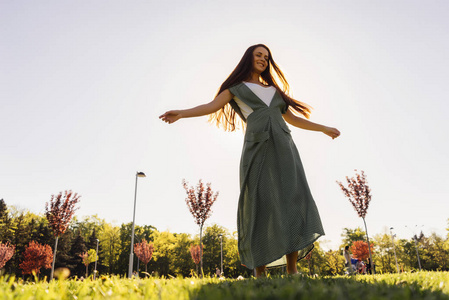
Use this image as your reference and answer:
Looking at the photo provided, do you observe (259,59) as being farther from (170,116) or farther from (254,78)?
(170,116)

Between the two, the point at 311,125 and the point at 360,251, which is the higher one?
the point at 311,125

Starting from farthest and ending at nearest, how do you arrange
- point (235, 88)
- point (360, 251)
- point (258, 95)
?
point (360, 251)
point (235, 88)
point (258, 95)

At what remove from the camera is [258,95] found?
3.69 meters

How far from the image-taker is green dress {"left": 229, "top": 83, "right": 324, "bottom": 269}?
2.96 m

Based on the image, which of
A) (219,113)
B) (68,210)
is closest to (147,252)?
(68,210)

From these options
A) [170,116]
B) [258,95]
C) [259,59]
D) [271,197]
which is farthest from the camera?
[259,59]

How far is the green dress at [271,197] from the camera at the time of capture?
296cm

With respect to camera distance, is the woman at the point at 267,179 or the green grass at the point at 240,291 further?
the woman at the point at 267,179

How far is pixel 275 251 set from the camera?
9.63 ft

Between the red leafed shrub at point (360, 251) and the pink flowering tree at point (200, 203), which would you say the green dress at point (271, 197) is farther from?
the red leafed shrub at point (360, 251)

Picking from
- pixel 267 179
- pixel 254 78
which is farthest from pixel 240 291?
pixel 254 78

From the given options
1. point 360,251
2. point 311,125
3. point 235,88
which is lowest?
point 360,251

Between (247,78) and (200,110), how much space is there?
96cm

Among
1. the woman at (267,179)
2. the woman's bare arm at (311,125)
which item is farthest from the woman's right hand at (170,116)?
the woman's bare arm at (311,125)
